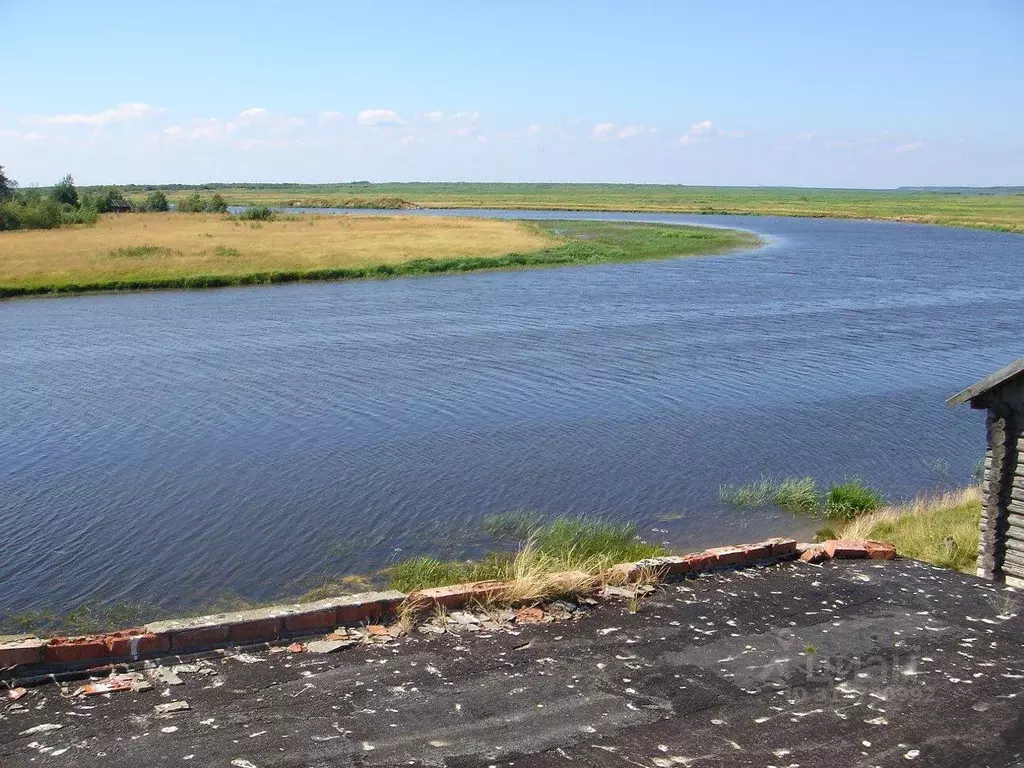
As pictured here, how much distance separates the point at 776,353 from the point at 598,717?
21819mm

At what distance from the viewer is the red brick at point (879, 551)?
35.7ft

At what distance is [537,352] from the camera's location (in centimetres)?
2736

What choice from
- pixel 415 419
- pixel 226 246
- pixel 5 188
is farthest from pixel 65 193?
pixel 415 419

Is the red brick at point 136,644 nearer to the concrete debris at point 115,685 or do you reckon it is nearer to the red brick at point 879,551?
the concrete debris at point 115,685

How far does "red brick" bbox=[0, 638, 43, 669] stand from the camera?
288 inches

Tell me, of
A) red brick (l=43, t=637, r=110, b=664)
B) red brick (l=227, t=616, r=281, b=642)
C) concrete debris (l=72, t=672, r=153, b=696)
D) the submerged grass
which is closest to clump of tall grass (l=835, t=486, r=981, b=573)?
the submerged grass

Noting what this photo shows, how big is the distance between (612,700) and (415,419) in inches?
A: 509

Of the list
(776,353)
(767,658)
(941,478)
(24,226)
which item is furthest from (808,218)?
(767,658)

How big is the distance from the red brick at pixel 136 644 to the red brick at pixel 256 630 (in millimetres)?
510

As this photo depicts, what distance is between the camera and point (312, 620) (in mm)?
8422

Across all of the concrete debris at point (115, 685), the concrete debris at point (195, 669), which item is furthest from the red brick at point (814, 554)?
the concrete debris at point (115, 685)

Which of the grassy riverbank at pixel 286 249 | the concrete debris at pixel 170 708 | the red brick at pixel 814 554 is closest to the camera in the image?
the concrete debris at pixel 170 708

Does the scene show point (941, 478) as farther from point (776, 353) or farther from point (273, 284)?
point (273, 284)

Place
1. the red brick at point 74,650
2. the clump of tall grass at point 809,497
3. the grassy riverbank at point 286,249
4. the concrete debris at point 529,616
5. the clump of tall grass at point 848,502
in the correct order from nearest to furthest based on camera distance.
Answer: the red brick at point 74,650 → the concrete debris at point 529,616 → the clump of tall grass at point 848,502 → the clump of tall grass at point 809,497 → the grassy riverbank at point 286,249
